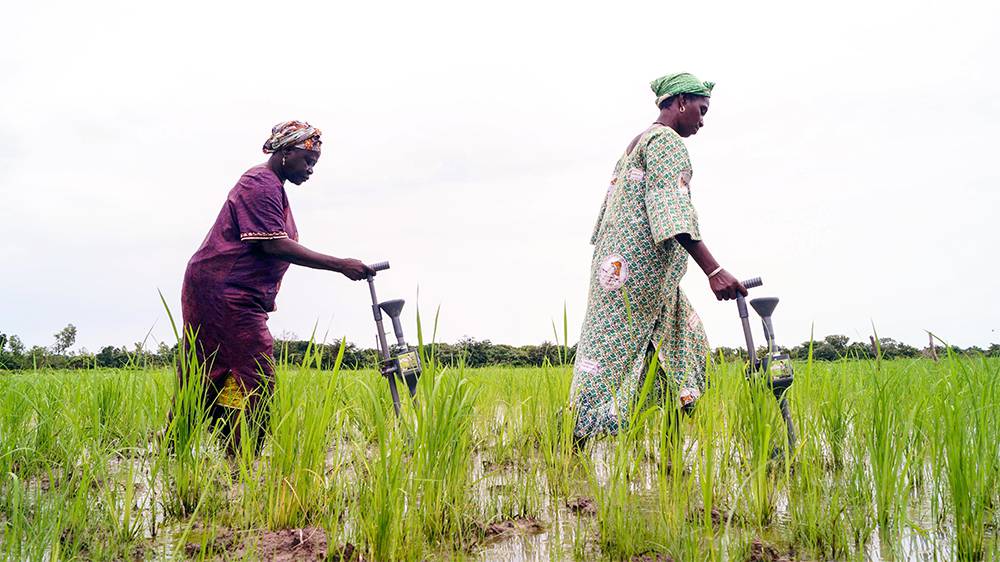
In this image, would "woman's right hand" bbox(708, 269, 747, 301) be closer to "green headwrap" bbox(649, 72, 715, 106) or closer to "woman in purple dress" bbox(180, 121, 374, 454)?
"green headwrap" bbox(649, 72, 715, 106)

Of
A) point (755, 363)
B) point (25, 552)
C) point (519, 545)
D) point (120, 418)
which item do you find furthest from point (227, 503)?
point (755, 363)

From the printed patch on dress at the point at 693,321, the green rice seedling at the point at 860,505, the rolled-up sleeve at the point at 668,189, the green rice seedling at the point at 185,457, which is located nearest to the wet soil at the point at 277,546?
the green rice seedling at the point at 185,457

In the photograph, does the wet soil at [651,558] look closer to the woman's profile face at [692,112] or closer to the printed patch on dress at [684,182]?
the printed patch on dress at [684,182]

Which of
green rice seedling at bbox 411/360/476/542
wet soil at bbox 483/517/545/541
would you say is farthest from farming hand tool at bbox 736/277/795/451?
green rice seedling at bbox 411/360/476/542

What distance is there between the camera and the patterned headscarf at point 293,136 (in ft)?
12.6

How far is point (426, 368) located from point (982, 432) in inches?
70.2

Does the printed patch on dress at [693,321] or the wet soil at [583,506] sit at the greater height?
the printed patch on dress at [693,321]

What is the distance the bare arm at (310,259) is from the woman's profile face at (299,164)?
1.44 feet

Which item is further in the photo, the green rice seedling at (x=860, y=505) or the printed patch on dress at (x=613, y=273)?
the printed patch on dress at (x=613, y=273)

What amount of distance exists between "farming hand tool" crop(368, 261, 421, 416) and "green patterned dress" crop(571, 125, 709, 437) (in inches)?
34.2

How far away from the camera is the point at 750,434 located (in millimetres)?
2812

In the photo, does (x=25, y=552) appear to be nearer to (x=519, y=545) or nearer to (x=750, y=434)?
(x=519, y=545)

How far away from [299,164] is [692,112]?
2.03 metres

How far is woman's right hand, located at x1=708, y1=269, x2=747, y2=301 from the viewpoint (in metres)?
3.33
